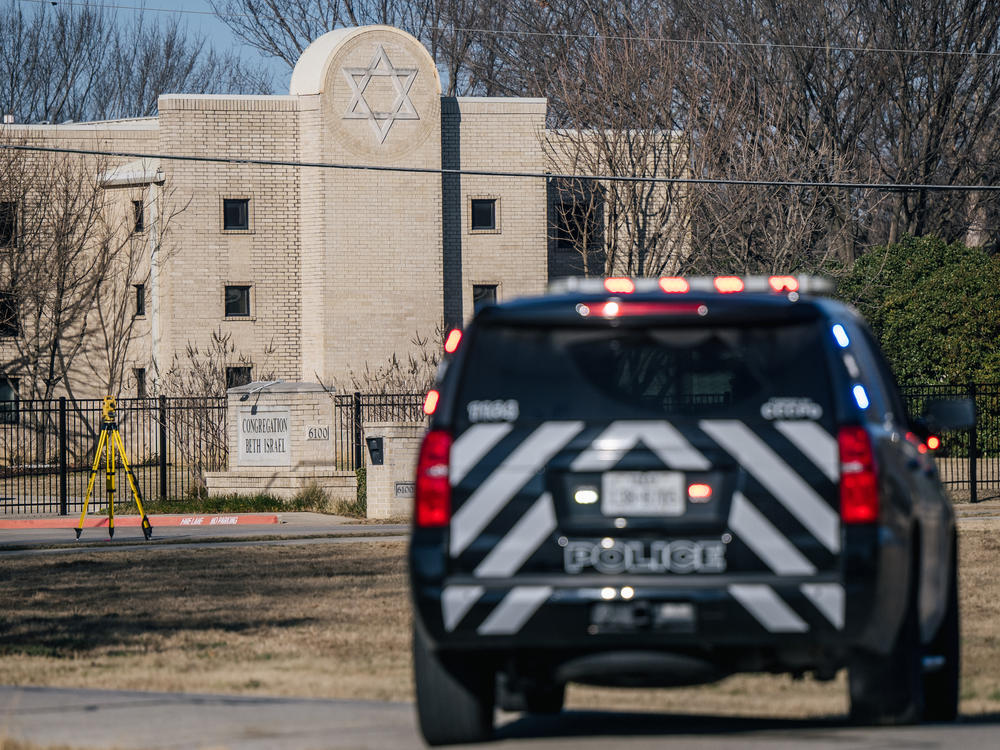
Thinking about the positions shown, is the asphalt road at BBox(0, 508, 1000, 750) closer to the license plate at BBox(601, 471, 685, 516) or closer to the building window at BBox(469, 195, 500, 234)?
the license plate at BBox(601, 471, 685, 516)

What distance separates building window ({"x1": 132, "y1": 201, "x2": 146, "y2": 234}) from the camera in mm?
39938

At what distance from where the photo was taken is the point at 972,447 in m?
25.4

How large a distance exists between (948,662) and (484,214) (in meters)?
32.2

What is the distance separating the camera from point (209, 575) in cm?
1689

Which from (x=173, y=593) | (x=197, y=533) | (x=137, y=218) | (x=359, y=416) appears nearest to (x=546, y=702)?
(x=173, y=593)

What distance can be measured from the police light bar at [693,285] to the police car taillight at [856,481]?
0.82 metres

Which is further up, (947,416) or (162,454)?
(947,416)

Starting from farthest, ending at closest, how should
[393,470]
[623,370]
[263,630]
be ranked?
[393,470] → [263,630] → [623,370]

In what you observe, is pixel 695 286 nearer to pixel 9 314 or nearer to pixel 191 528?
pixel 191 528

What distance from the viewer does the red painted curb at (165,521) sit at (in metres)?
25.0

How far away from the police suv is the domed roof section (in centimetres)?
3125

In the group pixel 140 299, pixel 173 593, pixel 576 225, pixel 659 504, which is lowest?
pixel 173 593

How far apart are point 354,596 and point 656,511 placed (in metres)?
8.96

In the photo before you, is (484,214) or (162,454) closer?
(162,454)
